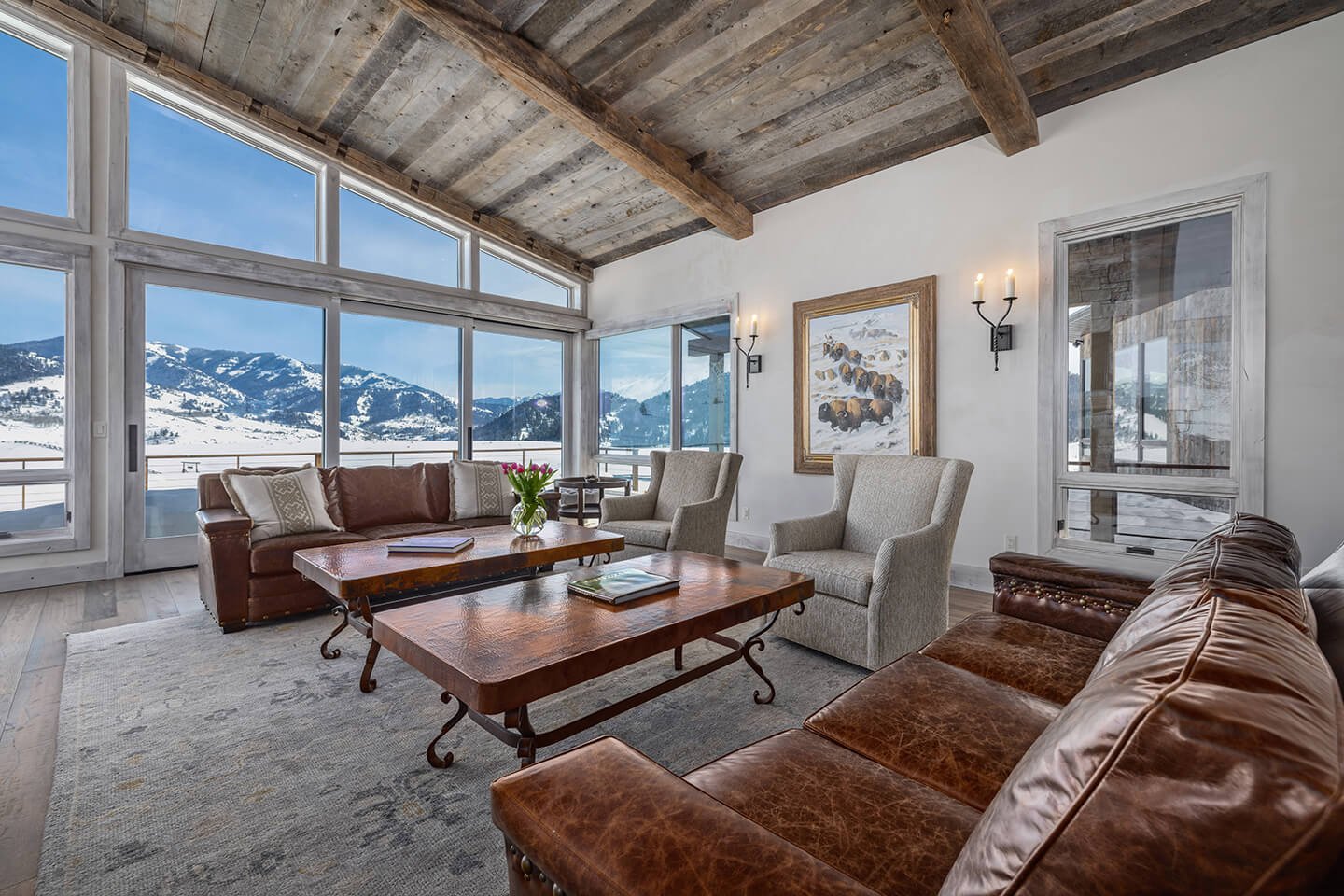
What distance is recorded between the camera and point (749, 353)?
5273 millimetres

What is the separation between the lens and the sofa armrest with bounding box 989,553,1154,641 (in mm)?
1758

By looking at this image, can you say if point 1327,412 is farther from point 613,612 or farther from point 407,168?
point 407,168

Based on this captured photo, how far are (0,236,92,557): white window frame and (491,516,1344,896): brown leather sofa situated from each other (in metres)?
5.14

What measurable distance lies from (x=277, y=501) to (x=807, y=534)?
10.0ft

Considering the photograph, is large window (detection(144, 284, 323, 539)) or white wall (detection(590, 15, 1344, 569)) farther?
large window (detection(144, 284, 323, 539))

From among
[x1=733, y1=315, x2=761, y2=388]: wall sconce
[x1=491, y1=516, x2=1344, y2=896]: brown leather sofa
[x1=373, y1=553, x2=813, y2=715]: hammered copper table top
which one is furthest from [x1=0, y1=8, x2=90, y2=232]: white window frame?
[x1=491, y1=516, x2=1344, y2=896]: brown leather sofa

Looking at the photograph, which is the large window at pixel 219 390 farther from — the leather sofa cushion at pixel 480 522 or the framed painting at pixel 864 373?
the framed painting at pixel 864 373

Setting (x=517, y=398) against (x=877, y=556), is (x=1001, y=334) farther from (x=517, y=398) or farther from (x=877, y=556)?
(x=517, y=398)

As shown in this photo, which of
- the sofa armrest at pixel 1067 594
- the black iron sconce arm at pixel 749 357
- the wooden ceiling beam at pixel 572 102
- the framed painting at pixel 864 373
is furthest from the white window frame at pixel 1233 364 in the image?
the wooden ceiling beam at pixel 572 102

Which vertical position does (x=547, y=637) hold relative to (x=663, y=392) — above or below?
below

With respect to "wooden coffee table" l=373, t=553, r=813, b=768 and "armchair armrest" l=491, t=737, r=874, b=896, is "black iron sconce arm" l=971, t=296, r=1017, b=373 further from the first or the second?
"armchair armrest" l=491, t=737, r=874, b=896

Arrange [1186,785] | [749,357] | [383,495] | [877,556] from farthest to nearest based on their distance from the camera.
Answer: [749,357] < [383,495] < [877,556] < [1186,785]

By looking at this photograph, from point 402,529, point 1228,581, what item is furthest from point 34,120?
point 1228,581

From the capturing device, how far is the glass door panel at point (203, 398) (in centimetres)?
441
